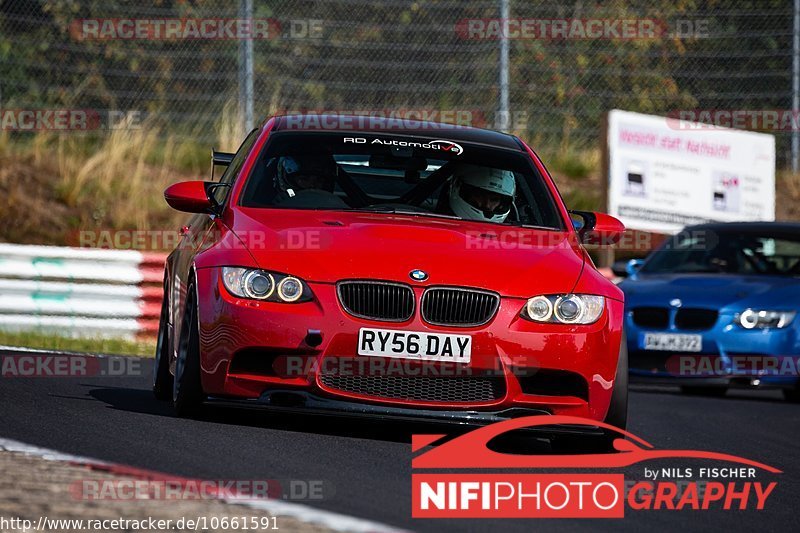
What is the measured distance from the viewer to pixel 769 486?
22.5 ft

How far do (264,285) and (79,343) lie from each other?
678 centimetres

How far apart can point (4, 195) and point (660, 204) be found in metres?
7.80

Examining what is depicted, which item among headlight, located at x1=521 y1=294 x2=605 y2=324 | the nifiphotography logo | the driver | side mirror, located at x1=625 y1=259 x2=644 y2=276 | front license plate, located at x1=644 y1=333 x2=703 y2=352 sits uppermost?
the driver

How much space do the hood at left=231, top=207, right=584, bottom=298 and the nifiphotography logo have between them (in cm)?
65

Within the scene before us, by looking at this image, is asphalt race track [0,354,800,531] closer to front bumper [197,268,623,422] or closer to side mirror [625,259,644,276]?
front bumper [197,268,623,422]

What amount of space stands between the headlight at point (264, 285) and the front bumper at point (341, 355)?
37 millimetres

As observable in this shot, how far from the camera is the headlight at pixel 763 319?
12.1 m

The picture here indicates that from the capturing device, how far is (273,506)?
4.86m

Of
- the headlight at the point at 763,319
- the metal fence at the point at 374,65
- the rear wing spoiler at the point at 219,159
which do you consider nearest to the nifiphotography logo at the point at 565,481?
the rear wing spoiler at the point at 219,159

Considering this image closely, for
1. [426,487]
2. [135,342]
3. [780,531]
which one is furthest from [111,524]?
[135,342]

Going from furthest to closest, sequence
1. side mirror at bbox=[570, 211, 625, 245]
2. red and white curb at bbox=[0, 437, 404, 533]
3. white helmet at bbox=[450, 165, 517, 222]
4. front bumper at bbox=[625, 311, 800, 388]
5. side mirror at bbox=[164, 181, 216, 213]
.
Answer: front bumper at bbox=[625, 311, 800, 388] → side mirror at bbox=[570, 211, 625, 245] → white helmet at bbox=[450, 165, 517, 222] → side mirror at bbox=[164, 181, 216, 213] → red and white curb at bbox=[0, 437, 404, 533]

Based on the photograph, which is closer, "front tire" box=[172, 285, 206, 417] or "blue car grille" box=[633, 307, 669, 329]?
"front tire" box=[172, 285, 206, 417]

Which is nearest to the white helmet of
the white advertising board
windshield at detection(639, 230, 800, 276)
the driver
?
the driver

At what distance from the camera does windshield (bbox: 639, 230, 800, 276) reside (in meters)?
13.1
